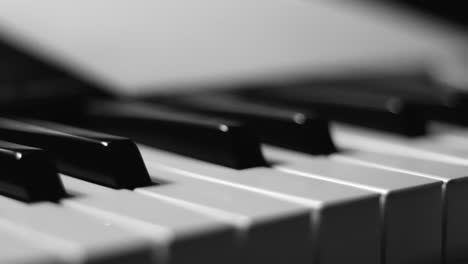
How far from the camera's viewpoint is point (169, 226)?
1.80 ft

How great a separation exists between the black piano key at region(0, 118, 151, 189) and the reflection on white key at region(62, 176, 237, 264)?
52mm

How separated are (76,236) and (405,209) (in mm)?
311

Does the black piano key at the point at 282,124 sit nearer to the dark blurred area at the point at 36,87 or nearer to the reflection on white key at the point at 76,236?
the dark blurred area at the point at 36,87

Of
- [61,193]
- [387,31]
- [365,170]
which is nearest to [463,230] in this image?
[365,170]

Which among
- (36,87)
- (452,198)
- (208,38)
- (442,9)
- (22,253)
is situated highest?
(442,9)

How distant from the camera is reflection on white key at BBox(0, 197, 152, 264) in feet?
1.62

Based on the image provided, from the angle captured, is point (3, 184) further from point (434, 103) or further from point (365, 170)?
point (434, 103)

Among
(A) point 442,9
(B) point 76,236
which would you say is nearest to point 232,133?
(B) point 76,236

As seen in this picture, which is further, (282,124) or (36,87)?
(36,87)

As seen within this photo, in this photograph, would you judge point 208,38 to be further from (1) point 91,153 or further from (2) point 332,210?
(2) point 332,210

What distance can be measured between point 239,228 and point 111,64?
64 cm

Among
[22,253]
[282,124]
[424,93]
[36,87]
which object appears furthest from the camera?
[424,93]

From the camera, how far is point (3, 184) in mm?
652

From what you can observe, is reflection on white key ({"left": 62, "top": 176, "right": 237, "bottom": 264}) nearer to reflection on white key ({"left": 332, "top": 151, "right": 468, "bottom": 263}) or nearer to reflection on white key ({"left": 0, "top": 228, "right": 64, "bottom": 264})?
reflection on white key ({"left": 0, "top": 228, "right": 64, "bottom": 264})
